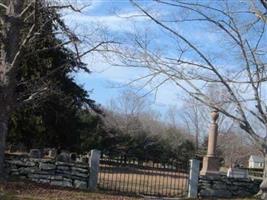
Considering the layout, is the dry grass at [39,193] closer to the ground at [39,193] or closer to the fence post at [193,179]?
the ground at [39,193]

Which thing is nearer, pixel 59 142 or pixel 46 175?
pixel 46 175

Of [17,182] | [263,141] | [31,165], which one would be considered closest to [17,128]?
[31,165]

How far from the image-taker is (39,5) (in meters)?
14.1

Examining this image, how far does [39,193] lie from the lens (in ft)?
41.8

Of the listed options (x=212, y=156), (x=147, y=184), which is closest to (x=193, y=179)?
A: (x=147, y=184)

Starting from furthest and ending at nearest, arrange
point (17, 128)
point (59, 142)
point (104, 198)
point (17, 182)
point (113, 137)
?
1. point (113, 137)
2. point (59, 142)
3. point (17, 128)
4. point (17, 182)
5. point (104, 198)

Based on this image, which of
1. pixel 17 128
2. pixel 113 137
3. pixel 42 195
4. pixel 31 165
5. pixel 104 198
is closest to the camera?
pixel 42 195

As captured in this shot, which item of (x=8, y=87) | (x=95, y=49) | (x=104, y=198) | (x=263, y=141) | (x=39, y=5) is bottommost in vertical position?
(x=104, y=198)

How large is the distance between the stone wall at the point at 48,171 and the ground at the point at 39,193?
4.11ft

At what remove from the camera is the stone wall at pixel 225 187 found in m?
17.3

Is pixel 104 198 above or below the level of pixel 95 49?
below

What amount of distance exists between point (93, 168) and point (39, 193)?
138 inches

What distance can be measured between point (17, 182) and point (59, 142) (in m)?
11.8

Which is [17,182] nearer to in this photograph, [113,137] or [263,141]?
[263,141]
